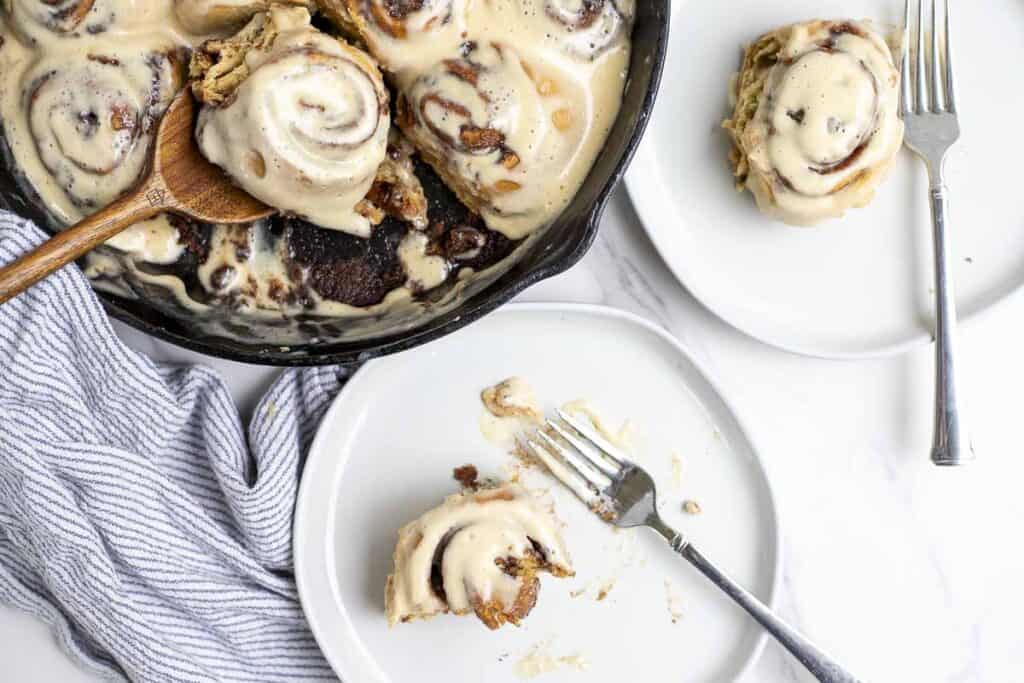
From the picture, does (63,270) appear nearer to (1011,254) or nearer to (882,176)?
(882,176)

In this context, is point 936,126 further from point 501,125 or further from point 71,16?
point 71,16

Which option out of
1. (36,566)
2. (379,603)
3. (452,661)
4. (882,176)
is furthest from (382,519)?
(882,176)

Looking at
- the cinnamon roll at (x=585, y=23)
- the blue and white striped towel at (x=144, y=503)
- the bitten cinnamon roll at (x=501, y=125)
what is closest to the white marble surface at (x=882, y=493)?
the bitten cinnamon roll at (x=501, y=125)

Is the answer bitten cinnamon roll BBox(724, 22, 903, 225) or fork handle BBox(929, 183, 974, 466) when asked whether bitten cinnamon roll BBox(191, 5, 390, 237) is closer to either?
bitten cinnamon roll BBox(724, 22, 903, 225)

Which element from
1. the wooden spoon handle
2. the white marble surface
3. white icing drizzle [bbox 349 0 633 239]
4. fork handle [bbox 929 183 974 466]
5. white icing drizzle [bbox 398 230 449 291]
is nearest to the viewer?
the wooden spoon handle

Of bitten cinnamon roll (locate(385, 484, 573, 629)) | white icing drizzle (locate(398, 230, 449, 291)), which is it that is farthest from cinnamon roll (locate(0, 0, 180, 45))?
bitten cinnamon roll (locate(385, 484, 573, 629))
